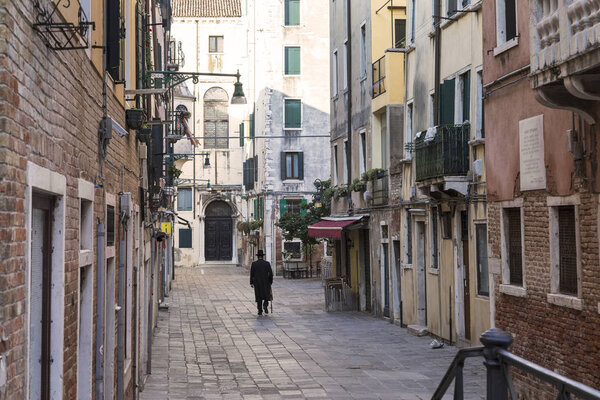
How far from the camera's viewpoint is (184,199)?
184ft

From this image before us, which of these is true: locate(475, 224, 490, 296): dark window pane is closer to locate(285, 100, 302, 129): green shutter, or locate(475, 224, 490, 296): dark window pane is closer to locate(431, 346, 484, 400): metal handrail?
locate(431, 346, 484, 400): metal handrail

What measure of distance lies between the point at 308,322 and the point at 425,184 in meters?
→ 6.35

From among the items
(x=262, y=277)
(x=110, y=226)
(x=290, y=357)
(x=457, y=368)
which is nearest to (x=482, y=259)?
(x=290, y=357)

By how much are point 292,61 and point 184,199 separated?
47.2ft

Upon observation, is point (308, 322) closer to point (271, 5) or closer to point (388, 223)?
point (388, 223)

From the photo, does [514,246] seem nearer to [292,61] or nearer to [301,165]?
[301,165]

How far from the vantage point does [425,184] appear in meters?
18.2

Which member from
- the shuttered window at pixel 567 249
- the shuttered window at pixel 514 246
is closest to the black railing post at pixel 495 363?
the shuttered window at pixel 567 249

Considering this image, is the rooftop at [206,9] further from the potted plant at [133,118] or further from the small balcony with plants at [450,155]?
the potted plant at [133,118]

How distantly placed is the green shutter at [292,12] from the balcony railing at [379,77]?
21.6 metres

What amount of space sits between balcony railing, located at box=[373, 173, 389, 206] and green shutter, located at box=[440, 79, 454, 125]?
5.09 m

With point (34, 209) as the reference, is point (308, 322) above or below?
below

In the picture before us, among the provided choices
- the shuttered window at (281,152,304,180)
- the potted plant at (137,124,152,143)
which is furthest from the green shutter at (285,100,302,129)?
the potted plant at (137,124,152,143)

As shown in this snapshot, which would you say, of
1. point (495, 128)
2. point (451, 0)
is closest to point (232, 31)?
point (451, 0)
